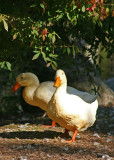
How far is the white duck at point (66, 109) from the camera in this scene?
16.4 ft

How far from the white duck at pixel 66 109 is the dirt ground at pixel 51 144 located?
1.05 ft

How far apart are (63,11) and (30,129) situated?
93.6 inches

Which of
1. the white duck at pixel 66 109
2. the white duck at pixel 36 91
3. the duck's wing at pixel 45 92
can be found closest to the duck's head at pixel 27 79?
the white duck at pixel 36 91

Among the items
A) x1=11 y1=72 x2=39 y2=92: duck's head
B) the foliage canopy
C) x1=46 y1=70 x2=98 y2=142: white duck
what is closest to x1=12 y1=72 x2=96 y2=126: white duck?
x1=11 y1=72 x2=39 y2=92: duck's head

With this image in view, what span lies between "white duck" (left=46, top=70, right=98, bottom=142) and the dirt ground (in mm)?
319

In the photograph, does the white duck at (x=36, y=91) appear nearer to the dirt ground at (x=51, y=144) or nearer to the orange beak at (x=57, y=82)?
the dirt ground at (x=51, y=144)

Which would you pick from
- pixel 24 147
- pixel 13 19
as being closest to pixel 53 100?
pixel 24 147

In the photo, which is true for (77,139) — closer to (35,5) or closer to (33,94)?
(33,94)

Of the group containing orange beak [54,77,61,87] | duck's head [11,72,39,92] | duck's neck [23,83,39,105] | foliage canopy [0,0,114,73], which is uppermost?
foliage canopy [0,0,114,73]

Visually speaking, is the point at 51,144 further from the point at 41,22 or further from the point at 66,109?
the point at 41,22

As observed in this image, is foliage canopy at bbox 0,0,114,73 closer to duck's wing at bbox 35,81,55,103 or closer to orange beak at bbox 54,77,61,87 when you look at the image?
orange beak at bbox 54,77,61,87

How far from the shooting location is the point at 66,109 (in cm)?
498

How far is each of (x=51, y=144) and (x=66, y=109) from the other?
1.81 feet

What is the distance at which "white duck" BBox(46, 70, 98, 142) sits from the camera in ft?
16.4
